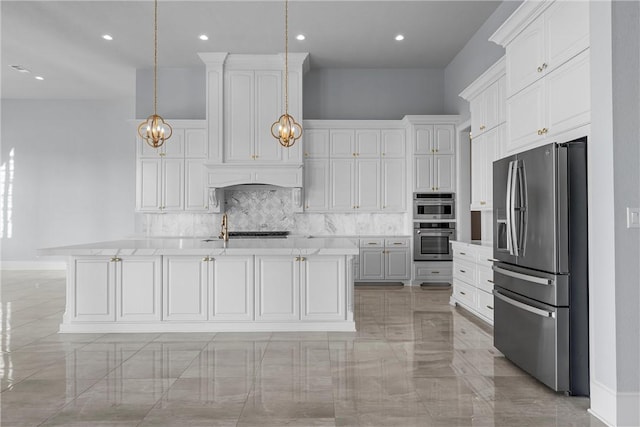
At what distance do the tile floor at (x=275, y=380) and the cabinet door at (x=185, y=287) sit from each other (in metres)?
0.24

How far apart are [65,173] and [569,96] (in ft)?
32.4

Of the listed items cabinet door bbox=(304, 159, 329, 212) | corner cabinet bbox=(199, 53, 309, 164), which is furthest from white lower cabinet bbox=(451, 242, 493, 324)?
corner cabinet bbox=(199, 53, 309, 164)

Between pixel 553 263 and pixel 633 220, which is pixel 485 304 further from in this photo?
pixel 633 220

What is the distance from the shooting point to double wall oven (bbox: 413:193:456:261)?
7191 millimetres

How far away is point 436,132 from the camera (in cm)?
720

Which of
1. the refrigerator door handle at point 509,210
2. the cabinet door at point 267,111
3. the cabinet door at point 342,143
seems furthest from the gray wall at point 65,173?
the refrigerator door handle at point 509,210

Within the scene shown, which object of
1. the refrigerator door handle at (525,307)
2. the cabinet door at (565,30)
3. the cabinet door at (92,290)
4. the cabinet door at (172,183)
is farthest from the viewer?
the cabinet door at (172,183)

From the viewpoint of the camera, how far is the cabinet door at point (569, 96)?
2.72m

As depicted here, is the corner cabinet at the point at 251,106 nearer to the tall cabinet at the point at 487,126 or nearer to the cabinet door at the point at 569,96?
the tall cabinet at the point at 487,126

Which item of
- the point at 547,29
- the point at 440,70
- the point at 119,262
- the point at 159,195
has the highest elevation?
the point at 440,70

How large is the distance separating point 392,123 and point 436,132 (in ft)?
2.42

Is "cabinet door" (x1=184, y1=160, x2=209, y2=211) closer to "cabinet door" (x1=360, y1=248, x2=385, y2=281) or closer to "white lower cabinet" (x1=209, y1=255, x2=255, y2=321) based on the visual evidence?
"cabinet door" (x1=360, y1=248, x2=385, y2=281)

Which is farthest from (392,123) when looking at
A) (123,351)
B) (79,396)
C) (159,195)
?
(79,396)

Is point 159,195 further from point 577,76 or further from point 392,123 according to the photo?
point 577,76
